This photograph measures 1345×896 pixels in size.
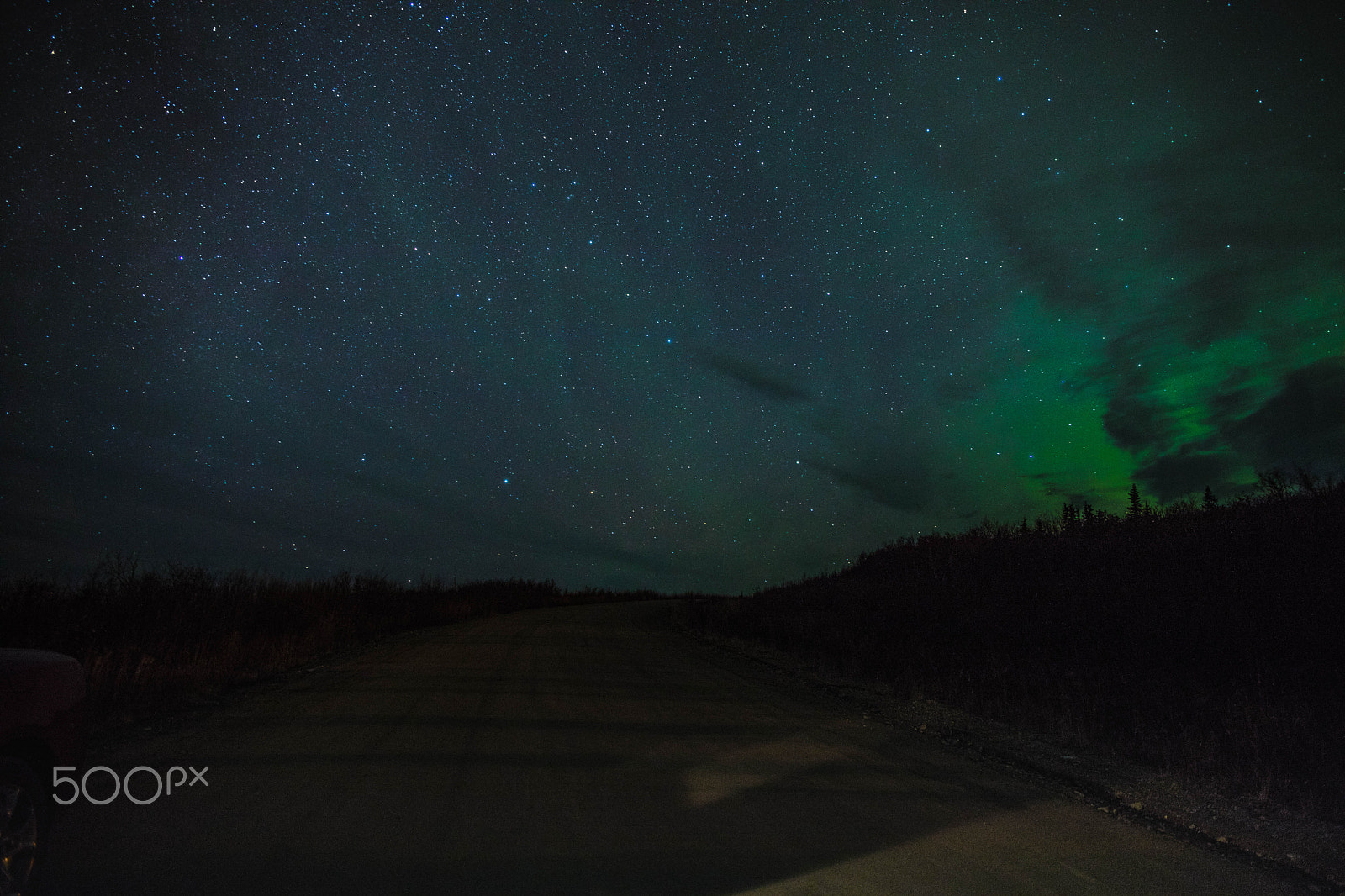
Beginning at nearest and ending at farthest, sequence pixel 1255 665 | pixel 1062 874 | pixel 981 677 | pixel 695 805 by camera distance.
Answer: pixel 1062 874 → pixel 695 805 → pixel 1255 665 → pixel 981 677

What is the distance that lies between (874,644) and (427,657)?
10764mm

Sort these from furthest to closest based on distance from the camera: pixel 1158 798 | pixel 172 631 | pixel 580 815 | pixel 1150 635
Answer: pixel 1150 635 < pixel 172 631 < pixel 1158 798 < pixel 580 815

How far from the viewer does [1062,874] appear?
428cm

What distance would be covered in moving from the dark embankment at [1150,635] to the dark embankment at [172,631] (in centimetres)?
1120

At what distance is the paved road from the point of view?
393 centimetres

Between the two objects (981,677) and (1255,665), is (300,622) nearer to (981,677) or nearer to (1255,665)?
(981,677)

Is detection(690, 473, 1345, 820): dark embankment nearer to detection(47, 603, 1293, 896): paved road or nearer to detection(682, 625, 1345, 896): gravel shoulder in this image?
detection(682, 625, 1345, 896): gravel shoulder

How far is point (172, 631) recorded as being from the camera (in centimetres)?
1280

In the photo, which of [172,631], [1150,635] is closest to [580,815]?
[172,631]


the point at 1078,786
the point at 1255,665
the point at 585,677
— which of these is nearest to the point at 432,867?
the point at 1078,786

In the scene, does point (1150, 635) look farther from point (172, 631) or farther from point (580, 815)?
point (172, 631)

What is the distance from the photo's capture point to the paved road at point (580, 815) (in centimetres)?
393

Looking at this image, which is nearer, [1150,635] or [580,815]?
[580,815]

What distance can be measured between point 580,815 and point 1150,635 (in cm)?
1464
